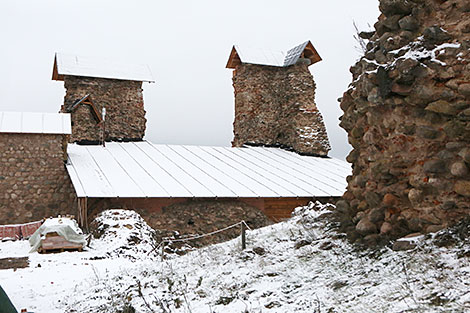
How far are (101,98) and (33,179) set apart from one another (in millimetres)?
5563

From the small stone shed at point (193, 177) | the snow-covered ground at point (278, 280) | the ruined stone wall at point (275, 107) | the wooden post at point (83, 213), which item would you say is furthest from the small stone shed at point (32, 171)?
the ruined stone wall at point (275, 107)

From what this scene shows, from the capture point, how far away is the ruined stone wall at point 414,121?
12.5 ft

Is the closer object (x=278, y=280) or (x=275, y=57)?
(x=278, y=280)

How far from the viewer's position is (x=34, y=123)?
13375 mm

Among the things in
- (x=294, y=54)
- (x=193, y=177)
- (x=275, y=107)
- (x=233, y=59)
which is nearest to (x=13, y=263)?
(x=193, y=177)

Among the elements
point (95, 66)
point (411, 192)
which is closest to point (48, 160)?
point (95, 66)

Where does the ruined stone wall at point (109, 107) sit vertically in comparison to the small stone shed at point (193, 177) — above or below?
above

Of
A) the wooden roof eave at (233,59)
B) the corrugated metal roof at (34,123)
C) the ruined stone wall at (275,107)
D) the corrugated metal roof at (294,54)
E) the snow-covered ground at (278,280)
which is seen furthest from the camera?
the wooden roof eave at (233,59)

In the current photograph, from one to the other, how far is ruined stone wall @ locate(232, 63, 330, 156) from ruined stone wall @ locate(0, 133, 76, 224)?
8.37 m

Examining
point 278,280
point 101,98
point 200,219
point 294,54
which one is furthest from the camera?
point 294,54

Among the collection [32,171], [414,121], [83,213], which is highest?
[414,121]

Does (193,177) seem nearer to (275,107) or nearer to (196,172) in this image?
(196,172)

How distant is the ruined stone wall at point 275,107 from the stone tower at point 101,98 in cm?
419

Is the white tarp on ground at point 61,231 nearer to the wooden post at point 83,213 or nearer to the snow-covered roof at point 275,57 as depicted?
the wooden post at point 83,213
